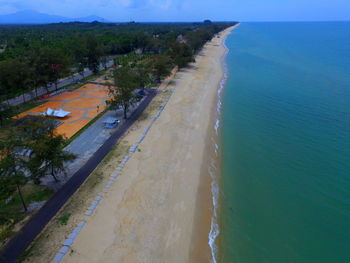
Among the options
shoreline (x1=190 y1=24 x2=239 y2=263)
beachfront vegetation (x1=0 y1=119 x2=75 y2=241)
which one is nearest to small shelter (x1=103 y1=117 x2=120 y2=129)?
beachfront vegetation (x1=0 y1=119 x2=75 y2=241)

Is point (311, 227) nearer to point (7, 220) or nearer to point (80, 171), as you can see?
point (80, 171)

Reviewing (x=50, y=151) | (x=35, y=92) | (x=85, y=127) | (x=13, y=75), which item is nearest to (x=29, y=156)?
(x=50, y=151)

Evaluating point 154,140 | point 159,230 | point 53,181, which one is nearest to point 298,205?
point 159,230

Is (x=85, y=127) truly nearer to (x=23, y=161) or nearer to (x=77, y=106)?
(x=77, y=106)

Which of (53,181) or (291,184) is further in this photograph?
(291,184)

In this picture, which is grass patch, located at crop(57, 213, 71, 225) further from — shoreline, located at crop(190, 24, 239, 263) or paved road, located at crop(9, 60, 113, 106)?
paved road, located at crop(9, 60, 113, 106)

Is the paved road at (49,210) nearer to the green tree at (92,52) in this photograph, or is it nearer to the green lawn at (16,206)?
the green lawn at (16,206)

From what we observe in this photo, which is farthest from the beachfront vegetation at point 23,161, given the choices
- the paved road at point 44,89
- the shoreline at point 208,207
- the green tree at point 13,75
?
the paved road at point 44,89
